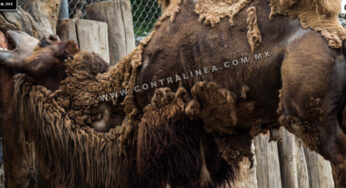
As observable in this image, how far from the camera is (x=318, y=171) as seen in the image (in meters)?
5.02

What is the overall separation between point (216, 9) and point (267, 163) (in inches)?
98.1

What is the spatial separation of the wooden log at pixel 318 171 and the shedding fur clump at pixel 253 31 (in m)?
3.22

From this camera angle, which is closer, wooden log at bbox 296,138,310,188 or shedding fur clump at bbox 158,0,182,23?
shedding fur clump at bbox 158,0,182,23

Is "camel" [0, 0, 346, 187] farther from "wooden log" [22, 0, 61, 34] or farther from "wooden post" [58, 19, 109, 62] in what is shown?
"wooden post" [58, 19, 109, 62]

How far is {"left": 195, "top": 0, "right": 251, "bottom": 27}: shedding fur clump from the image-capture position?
2160mm

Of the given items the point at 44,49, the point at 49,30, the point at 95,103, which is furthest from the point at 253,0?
the point at 49,30

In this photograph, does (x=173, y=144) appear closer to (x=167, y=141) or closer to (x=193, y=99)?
(x=167, y=141)

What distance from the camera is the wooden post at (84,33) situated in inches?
145

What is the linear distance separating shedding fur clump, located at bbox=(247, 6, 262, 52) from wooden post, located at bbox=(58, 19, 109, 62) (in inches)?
75.4

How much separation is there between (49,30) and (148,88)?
136cm

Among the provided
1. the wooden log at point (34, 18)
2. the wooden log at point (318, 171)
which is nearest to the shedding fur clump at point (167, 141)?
the wooden log at point (34, 18)

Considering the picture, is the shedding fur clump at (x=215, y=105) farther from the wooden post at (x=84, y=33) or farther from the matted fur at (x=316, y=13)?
the wooden post at (x=84, y=33)

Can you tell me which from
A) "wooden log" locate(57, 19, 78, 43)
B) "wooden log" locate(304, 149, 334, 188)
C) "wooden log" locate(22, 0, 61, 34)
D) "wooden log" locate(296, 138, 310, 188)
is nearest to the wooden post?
"wooden log" locate(57, 19, 78, 43)

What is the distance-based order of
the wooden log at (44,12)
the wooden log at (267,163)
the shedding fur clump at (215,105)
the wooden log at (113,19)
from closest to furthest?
the shedding fur clump at (215,105) < the wooden log at (44,12) < the wooden log at (113,19) < the wooden log at (267,163)
